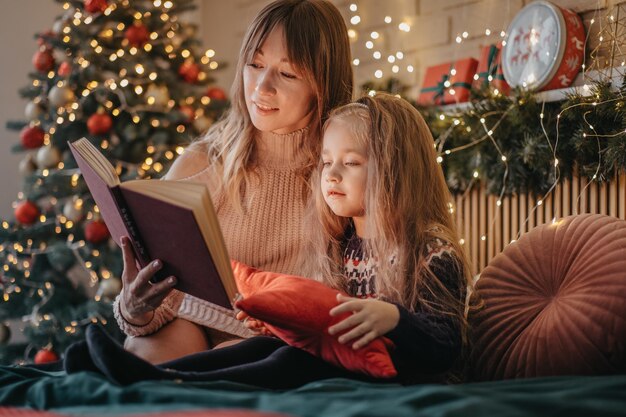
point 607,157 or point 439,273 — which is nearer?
point 439,273

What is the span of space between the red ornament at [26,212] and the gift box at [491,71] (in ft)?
6.33

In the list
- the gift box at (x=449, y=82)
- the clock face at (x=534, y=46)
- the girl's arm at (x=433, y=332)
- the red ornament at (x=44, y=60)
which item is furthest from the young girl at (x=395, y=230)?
the red ornament at (x=44, y=60)

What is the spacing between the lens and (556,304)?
163 cm

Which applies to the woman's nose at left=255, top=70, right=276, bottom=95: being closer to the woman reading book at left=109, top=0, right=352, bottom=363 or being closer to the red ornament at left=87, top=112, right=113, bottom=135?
the woman reading book at left=109, top=0, right=352, bottom=363

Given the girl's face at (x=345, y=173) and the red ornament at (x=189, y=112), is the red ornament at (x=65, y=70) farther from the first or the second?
the girl's face at (x=345, y=173)

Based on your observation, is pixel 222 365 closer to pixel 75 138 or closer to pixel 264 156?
pixel 264 156

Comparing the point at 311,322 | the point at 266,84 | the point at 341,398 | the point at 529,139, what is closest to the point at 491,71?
the point at 529,139

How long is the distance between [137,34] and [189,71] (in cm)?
28

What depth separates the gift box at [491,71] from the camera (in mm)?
2455

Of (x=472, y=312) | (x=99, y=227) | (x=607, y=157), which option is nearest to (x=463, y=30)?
(x=607, y=157)

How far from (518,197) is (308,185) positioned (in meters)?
0.79

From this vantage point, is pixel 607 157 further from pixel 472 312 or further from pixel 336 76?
pixel 336 76

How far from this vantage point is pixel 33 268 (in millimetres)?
3404

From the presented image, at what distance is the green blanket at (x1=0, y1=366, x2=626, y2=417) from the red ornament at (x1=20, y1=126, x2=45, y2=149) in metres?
2.37
